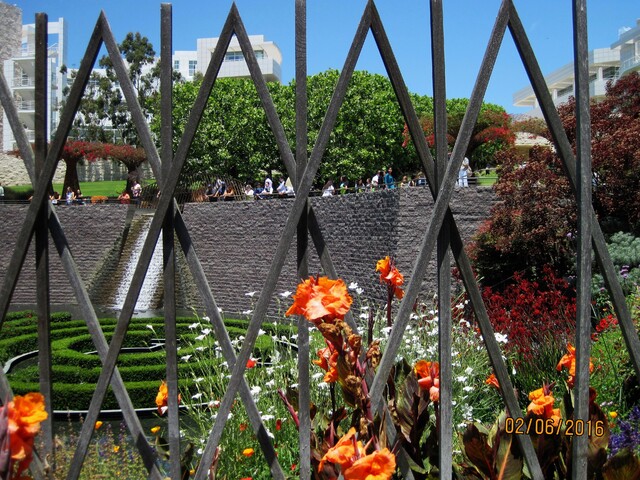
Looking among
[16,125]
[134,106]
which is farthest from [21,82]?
[134,106]

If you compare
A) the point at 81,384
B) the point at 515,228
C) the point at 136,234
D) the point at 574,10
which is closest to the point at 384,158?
the point at 136,234

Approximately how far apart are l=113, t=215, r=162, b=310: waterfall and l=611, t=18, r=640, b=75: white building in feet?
120

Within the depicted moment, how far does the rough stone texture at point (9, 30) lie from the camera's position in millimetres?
49375

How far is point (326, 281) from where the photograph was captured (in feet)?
6.07

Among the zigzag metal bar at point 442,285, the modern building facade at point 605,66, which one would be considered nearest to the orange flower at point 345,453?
the zigzag metal bar at point 442,285

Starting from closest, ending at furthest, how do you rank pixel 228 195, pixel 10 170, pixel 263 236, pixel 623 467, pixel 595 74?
1. pixel 623 467
2. pixel 263 236
3. pixel 228 195
4. pixel 10 170
5. pixel 595 74

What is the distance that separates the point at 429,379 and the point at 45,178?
4.68ft

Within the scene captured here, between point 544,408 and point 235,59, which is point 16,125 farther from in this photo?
point 235,59

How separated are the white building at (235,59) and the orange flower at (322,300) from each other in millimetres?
45941

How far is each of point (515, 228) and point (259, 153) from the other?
2533 centimetres

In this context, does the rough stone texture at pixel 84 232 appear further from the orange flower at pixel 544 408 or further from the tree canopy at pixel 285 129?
the orange flower at pixel 544 408

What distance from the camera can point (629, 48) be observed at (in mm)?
49156

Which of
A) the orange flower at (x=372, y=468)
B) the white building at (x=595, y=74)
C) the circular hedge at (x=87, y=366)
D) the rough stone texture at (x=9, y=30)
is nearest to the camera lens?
the orange flower at (x=372, y=468)

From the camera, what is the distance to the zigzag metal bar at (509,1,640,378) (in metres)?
2.08
